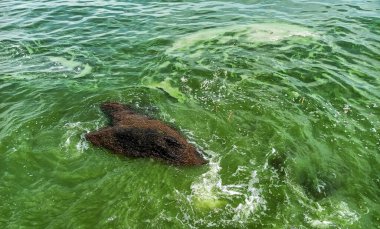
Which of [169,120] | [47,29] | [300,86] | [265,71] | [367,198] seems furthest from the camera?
[47,29]

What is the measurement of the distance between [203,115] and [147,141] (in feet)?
7.26

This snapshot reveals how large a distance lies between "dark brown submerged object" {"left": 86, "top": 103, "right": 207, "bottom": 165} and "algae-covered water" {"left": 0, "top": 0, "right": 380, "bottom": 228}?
236mm

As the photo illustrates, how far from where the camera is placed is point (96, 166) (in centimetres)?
804

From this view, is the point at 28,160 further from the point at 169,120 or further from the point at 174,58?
the point at 174,58

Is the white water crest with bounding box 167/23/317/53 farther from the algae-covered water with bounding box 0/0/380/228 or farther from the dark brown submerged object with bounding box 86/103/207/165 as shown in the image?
the dark brown submerged object with bounding box 86/103/207/165

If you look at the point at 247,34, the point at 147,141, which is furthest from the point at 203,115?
the point at 247,34

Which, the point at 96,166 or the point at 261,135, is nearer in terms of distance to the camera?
the point at 96,166

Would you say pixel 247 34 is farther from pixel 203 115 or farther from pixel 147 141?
pixel 147 141

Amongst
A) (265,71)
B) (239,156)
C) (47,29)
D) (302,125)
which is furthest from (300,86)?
(47,29)

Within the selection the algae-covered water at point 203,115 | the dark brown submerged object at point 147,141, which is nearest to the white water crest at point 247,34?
the algae-covered water at point 203,115

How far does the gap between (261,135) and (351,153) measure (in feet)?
7.29

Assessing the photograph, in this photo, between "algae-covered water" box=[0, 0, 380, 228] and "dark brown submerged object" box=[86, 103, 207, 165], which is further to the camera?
"dark brown submerged object" box=[86, 103, 207, 165]

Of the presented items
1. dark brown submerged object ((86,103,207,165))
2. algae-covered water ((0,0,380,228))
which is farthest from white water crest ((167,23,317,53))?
dark brown submerged object ((86,103,207,165))

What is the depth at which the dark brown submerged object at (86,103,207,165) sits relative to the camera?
26.5 feet
